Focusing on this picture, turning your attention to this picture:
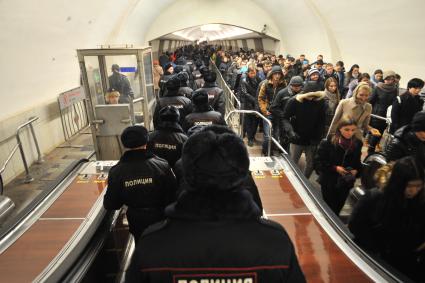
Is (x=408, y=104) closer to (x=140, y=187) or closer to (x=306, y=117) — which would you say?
(x=306, y=117)

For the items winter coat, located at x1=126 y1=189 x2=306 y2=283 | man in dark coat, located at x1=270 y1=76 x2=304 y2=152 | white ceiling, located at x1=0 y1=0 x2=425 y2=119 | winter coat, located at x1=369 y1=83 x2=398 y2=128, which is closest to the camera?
winter coat, located at x1=126 y1=189 x2=306 y2=283

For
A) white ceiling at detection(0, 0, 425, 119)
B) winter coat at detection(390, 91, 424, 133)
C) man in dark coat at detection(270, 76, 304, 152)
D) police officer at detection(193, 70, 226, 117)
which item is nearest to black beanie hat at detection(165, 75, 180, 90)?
police officer at detection(193, 70, 226, 117)

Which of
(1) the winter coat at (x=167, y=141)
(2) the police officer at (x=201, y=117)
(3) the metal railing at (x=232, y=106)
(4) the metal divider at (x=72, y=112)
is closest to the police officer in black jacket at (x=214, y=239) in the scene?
(1) the winter coat at (x=167, y=141)

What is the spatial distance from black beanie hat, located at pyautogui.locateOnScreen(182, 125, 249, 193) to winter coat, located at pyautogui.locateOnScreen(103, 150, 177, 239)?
142 centimetres

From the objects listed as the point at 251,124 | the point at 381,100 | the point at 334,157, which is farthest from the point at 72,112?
the point at 381,100

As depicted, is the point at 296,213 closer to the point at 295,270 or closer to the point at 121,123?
the point at 295,270

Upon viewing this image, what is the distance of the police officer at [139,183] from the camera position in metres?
2.62

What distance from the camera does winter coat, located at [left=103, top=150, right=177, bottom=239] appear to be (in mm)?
2617

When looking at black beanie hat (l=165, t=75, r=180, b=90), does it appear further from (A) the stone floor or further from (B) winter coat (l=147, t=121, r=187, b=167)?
(A) the stone floor

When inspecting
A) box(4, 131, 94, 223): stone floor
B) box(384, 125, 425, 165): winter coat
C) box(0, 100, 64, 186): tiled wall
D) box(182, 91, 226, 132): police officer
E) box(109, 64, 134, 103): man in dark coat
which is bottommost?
box(4, 131, 94, 223): stone floor

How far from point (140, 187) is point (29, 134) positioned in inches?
215

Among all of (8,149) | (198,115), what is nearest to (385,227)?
(198,115)

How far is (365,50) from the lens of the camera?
10133 mm

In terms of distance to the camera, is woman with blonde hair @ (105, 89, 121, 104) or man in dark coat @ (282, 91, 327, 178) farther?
woman with blonde hair @ (105, 89, 121, 104)
